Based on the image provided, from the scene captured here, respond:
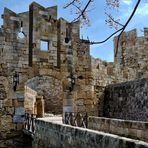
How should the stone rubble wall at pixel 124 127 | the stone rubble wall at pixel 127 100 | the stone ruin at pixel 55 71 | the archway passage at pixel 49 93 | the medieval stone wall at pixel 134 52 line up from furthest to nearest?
the archway passage at pixel 49 93
the medieval stone wall at pixel 134 52
the stone ruin at pixel 55 71
the stone rubble wall at pixel 127 100
the stone rubble wall at pixel 124 127

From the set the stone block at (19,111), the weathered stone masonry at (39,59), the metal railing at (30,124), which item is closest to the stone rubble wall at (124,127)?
the metal railing at (30,124)

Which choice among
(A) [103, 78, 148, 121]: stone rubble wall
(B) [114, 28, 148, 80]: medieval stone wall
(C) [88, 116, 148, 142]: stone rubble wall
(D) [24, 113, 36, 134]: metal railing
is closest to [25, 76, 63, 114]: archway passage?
(B) [114, 28, 148, 80]: medieval stone wall

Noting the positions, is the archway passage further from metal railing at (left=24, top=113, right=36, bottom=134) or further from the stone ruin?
metal railing at (left=24, top=113, right=36, bottom=134)

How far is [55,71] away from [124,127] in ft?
17.4

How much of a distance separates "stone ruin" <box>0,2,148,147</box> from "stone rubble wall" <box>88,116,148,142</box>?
7.57ft

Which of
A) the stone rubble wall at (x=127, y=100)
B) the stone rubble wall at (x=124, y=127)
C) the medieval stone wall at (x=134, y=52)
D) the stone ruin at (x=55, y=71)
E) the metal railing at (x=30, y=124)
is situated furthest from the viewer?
the medieval stone wall at (x=134, y=52)

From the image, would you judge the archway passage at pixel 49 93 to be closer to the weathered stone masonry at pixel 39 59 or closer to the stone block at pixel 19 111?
the weathered stone masonry at pixel 39 59

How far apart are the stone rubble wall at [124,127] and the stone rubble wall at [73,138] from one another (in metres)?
1.73

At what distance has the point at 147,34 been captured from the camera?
63.3 feet

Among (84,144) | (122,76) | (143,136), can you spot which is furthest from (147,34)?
(84,144)

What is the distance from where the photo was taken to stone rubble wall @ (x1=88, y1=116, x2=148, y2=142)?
8.47m

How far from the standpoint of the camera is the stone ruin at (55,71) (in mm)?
12721

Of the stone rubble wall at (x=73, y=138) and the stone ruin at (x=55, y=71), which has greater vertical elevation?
the stone ruin at (x=55, y=71)

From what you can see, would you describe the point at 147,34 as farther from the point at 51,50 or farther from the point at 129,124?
the point at 129,124
